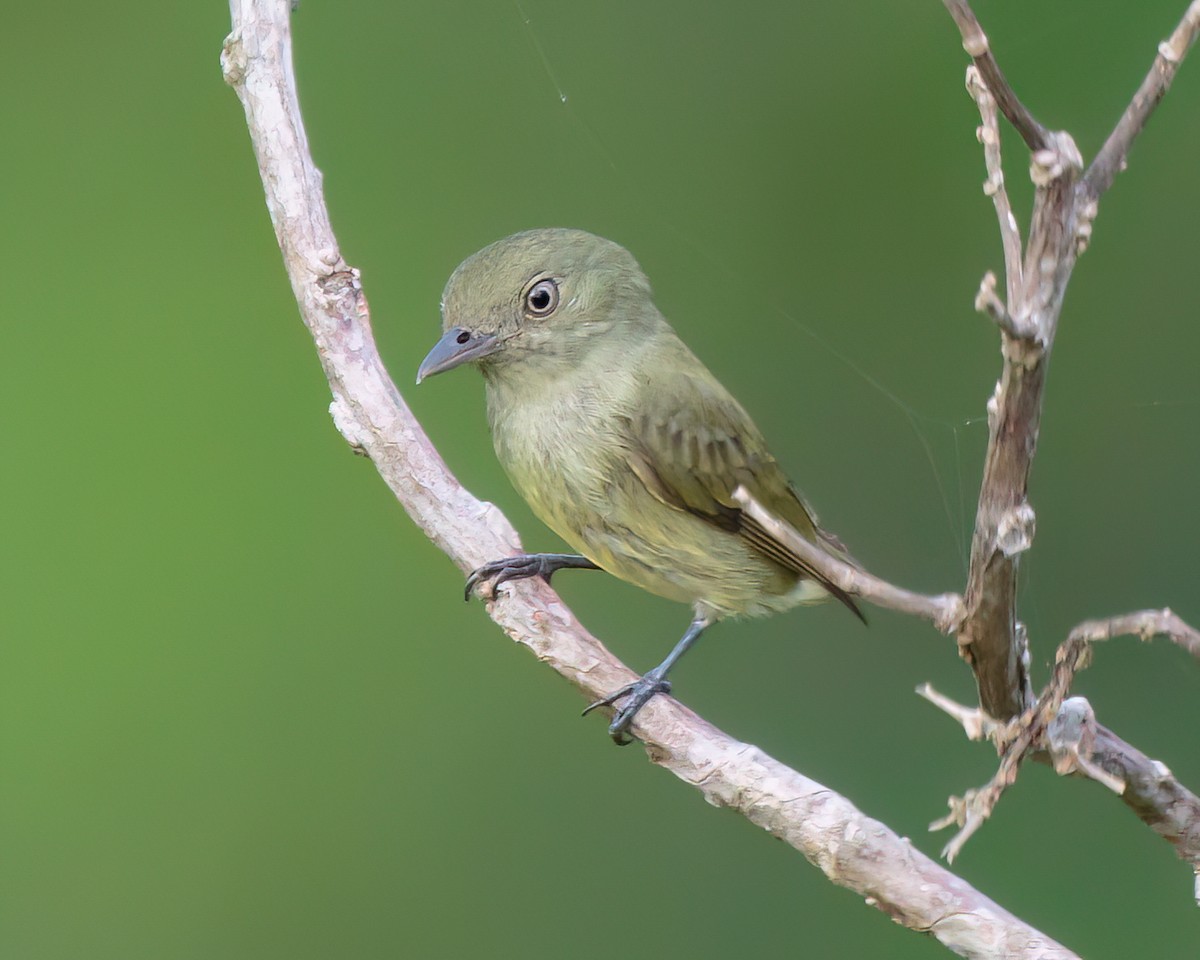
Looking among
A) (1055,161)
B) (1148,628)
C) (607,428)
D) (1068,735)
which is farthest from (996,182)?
(607,428)

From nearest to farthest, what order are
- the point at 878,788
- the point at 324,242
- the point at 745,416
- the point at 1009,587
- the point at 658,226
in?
the point at 1009,587 < the point at 324,242 < the point at 745,416 < the point at 878,788 < the point at 658,226

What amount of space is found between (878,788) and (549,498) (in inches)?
53.5

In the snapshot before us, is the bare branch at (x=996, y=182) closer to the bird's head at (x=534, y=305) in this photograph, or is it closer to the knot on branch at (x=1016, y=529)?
the knot on branch at (x=1016, y=529)

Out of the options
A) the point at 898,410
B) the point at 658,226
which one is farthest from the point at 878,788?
the point at 658,226

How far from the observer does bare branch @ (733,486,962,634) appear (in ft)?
4.07

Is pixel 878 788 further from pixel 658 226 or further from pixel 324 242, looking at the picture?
pixel 324 242

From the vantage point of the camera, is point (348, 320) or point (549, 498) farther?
point (549, 498)

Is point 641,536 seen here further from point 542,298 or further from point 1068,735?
point 1068,735

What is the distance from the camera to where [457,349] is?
207 cm

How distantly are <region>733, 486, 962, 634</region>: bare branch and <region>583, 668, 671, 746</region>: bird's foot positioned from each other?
0.68m

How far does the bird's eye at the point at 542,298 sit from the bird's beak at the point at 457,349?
8cm

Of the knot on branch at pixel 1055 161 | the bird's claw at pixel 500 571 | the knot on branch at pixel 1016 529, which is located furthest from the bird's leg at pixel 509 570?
the knot on branch at pixel 1055 161

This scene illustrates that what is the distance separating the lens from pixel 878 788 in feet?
10.2

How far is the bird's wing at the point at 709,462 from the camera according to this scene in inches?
84.7
